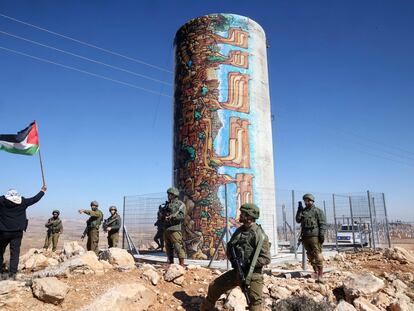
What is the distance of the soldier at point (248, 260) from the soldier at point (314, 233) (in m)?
3.00

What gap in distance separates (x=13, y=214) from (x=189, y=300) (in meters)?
3.93

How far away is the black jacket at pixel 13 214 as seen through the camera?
21.9 ft

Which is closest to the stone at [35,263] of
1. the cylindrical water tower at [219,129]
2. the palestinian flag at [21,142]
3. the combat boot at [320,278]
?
the palestinian flag at [21,142]

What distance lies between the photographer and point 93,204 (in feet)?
36.0

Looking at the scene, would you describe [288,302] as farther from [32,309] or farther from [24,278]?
[24,278]

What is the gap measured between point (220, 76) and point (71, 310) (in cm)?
991

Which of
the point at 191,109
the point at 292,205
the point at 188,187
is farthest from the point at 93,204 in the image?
the point at 292,205

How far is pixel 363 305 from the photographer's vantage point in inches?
245

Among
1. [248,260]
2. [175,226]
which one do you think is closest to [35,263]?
[175,226]

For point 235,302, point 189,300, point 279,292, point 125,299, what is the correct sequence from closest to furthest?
point 125,299 → point 235,302 → point 189,300 → point 279,292

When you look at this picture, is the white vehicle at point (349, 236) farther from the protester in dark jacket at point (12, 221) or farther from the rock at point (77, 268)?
the protester in dark jacket at point (12, 221)

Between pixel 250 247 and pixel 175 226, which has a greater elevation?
pixel 175 226

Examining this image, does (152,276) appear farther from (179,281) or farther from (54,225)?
(54,225)

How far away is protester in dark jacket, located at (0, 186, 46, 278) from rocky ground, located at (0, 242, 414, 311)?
1.69 feet
